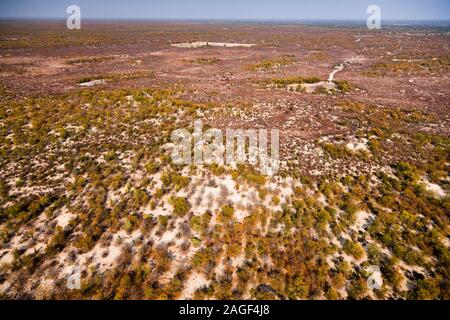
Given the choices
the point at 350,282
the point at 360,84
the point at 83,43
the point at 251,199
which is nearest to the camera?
the point at 350,282

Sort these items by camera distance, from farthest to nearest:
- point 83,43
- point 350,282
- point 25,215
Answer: point 83,43 < point 25,215 < point 350,282

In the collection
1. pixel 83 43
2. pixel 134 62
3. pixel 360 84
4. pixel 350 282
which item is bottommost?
pixel 350 282

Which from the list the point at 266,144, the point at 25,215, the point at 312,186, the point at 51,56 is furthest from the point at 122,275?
the point at 51,56

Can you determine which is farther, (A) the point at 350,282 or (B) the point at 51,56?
(B) the point at 51,56

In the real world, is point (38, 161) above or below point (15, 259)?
above

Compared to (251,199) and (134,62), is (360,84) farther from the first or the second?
(134,62)

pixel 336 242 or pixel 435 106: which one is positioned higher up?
pixel 435 106

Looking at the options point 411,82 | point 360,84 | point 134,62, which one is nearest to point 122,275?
point 360,84

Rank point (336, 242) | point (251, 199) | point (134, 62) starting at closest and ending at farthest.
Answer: point (336, 242) < point (251, 199) < point (134, 62)

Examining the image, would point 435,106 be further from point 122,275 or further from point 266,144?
point 122,275
